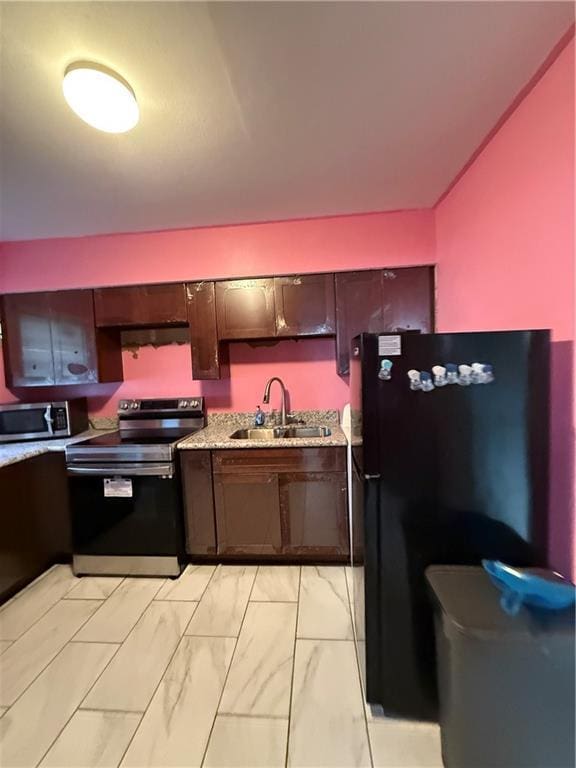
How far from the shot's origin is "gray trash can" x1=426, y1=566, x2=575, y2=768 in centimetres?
97

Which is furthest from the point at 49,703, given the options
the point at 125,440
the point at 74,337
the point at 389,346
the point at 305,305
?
the point at 305,305

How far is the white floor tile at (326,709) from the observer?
1286 millimetres

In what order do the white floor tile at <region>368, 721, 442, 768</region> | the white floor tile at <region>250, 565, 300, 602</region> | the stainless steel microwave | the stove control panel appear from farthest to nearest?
the stove control panel
the stainless steel microwave
the white floor tile at <region>250, 565, 300, 602</region>
the white floor tile at <region>368, 721, 442, 768</region>

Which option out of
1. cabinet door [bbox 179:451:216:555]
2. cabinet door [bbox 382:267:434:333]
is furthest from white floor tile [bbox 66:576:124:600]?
cabinet door [bbox 382:267:434:333]

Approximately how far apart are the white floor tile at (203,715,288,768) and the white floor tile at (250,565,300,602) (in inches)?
28.2

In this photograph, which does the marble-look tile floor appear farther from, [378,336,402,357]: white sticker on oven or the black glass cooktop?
[378,336,402,357]: white sticker on oven

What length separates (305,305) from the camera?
2.55 meters

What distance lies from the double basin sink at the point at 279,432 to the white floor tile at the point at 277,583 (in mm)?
911

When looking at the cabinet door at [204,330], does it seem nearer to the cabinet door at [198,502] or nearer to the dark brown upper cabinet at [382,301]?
the cabinet door at [198,502]

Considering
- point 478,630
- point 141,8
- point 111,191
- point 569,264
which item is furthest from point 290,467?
point 141,8

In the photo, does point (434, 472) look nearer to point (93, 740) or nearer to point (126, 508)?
point (93, 740)

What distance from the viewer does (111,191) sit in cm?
199

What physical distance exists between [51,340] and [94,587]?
5.94 ft

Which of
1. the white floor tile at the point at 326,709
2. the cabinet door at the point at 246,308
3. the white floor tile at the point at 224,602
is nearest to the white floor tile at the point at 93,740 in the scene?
the white floor tile at the point at 224,602
